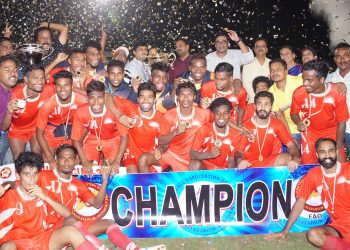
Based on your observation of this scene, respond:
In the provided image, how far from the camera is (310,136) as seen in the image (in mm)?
6957

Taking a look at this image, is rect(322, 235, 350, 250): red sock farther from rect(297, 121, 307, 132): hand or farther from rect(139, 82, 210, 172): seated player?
rect(139, 82, 210, 172): seated player

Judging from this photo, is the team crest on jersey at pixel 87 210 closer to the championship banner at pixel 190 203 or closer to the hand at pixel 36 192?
the championship banner at pixel 190 203

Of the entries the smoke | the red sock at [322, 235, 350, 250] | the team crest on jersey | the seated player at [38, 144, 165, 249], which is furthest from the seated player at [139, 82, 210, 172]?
the smoke

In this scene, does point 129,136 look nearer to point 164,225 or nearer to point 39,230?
point 164,225

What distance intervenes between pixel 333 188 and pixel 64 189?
3042 millimetres

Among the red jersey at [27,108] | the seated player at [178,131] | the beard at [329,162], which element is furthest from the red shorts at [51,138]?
the beard at [329,162]

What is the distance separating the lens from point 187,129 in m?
6.82

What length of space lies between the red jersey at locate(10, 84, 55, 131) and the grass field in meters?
2.20

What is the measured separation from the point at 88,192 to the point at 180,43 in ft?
13.6

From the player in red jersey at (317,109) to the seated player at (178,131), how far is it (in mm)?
1359

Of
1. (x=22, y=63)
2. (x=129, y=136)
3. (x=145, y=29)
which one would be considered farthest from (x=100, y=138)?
(x=145, y=29)

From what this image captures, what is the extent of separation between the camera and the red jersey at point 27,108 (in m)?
6.63

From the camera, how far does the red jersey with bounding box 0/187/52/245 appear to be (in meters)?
4.85

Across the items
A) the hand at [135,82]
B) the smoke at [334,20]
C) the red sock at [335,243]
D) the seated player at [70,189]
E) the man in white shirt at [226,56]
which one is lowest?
the red sock at [335,243]
